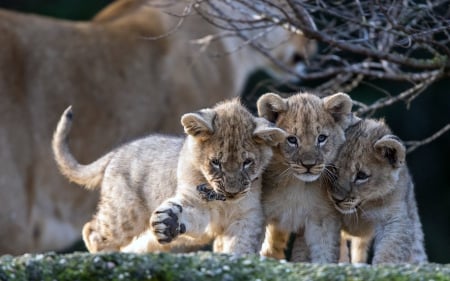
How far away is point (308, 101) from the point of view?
5.07 m

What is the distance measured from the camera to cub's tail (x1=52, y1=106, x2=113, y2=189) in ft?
19.8

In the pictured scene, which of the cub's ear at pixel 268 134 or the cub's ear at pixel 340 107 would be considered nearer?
the cub's ear at pixel 268 134

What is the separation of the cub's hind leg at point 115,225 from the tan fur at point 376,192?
0.93 meters

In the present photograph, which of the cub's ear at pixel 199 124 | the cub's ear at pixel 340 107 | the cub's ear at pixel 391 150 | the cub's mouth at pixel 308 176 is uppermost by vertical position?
the cub's ear at pixel 340 107

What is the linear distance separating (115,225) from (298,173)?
3.56 ft

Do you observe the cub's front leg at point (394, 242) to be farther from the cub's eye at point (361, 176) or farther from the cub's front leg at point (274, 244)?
the cub's front leg at point (274, 244)

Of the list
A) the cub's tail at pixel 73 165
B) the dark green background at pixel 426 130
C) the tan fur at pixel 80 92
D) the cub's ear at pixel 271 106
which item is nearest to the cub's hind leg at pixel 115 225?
the cub's tail at pixel 73 165

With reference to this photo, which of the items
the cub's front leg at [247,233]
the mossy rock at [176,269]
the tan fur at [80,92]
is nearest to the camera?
the mossy rock at [176,269]

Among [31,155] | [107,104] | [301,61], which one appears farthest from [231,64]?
[31,155]

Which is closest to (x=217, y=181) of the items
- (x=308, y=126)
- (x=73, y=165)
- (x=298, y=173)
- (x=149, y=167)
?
(x=298, y=173)

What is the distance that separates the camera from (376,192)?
16.5 ft

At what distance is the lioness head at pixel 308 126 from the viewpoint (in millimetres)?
4855

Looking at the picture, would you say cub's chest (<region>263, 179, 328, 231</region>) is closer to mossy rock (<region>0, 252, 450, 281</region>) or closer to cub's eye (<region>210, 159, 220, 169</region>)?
cub's eye (<region>210, 159, 220, 169</region>)

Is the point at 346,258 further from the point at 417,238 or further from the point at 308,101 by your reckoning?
the point at 308,101
